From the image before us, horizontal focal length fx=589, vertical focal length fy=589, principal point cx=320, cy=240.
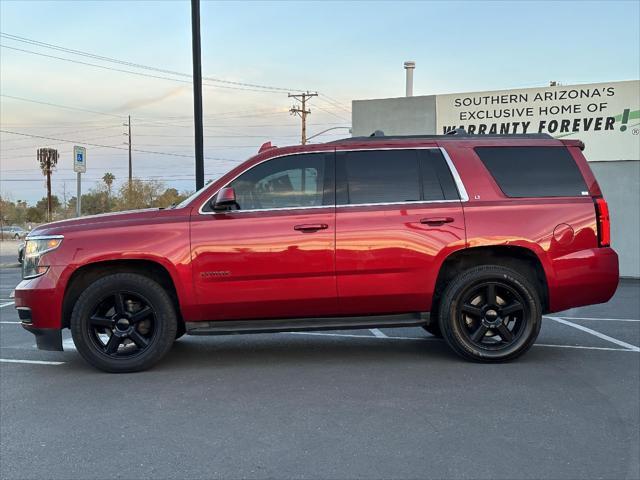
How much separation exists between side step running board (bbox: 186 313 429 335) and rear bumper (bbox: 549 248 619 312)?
122 centimetres

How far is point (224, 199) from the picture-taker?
4984 millimetres

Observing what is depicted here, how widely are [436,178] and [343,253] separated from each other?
1130 millimetres

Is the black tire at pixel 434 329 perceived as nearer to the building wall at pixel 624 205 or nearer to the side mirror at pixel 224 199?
the side mirror at pixel 224 199

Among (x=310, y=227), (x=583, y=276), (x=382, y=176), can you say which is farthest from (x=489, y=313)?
(x=310, y=227)

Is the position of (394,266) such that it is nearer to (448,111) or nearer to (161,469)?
(161,469)

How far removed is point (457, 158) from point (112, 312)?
3.42m

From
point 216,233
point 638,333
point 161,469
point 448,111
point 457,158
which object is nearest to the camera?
point 161,469

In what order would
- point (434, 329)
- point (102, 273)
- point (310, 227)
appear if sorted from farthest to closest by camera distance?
point (434, 329), point (102, 273), point (310, 227)

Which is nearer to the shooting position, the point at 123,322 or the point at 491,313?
the point at 123,322

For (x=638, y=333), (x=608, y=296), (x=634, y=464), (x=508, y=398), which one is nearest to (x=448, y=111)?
(x=638, y=333)

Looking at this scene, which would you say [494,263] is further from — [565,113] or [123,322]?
[565,113]

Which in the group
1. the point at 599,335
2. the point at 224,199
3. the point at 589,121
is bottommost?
the point at 599,335

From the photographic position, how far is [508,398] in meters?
4.39

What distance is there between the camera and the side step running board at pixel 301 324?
5.11 meters
